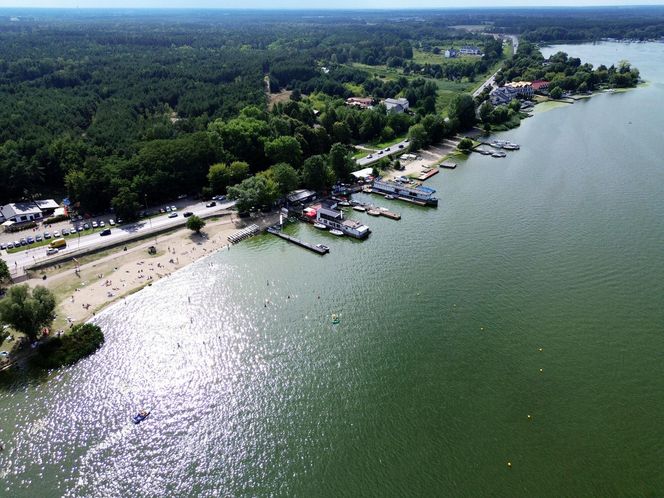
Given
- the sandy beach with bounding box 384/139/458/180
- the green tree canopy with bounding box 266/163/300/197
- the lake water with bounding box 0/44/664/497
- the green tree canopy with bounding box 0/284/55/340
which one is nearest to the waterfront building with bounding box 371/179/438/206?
the sandy beach with bounding box 384/139/458/180

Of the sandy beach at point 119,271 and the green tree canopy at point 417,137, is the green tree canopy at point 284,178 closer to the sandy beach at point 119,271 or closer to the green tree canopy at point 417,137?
the sandy beach at point 119,271

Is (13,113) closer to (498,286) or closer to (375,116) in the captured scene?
(375,116)

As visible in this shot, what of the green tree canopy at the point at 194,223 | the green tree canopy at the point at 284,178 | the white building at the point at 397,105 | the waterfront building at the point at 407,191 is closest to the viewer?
the green tree canopy at the point at 194,223

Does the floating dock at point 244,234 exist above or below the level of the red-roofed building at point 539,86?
above

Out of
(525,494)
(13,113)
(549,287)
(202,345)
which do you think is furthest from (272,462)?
(13,113)

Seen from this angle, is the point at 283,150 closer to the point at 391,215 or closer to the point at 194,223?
the point at 391,215

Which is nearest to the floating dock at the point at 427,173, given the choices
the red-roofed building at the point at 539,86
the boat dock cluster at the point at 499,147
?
the boat dock cluster at the point at 499,147

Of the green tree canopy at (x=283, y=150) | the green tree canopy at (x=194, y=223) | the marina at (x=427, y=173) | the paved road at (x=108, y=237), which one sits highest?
the green tree canopy at (x=283, y=150)
